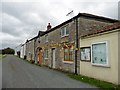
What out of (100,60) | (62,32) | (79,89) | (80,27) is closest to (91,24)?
(80,27)

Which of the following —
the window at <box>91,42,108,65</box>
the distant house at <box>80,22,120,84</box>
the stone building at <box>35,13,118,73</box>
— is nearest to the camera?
the distant house at <box>80,22,120,84</box>

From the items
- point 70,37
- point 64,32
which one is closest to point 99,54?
point 70,37

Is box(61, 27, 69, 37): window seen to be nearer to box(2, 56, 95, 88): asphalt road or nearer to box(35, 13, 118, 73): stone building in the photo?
box(35, 13, 118, 73): stone building

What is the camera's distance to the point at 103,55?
11.6 m

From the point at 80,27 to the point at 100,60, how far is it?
16.1 ft

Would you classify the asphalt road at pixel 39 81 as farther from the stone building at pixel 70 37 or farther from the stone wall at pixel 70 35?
the stone wall at pixel 70 35

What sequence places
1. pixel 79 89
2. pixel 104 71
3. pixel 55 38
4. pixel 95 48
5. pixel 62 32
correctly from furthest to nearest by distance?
pixel 55 38 → pixel 62 32 → pixel 95 48 → pixel 104 71 → pixel 79 89

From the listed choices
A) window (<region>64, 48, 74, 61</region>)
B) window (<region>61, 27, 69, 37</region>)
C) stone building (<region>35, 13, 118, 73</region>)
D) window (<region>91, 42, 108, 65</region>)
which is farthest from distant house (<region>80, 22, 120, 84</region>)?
window (<region>61, 27, 69, 37</region>)

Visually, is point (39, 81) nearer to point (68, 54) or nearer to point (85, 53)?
point (85, 53)

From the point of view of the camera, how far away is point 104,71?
37.2ft

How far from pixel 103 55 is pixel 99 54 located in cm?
45

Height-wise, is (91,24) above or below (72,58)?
above

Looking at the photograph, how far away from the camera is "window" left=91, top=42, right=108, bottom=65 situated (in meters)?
11.4

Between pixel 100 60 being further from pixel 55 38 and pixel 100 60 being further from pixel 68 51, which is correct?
pixel 55 38
